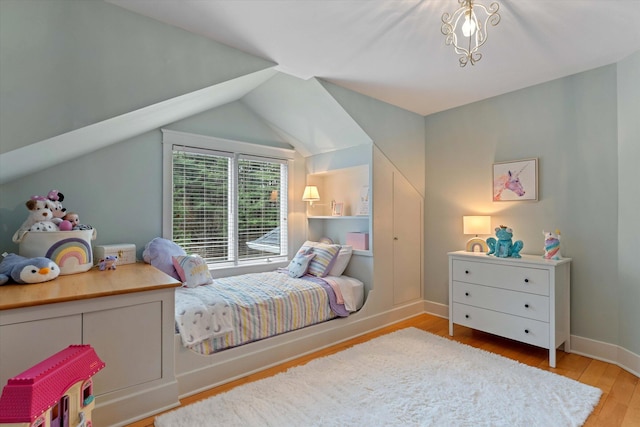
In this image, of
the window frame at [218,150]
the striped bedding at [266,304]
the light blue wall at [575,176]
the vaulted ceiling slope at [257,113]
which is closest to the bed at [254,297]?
the striped bedding at [266,304]

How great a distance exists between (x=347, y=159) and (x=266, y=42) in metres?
1.65

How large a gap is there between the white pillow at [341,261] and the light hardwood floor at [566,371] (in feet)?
2.32

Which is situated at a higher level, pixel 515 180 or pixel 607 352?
pixel 515 180

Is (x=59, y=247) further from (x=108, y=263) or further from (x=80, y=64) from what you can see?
(x=80, y=64)

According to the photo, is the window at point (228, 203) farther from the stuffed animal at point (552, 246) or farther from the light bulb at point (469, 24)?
the stuffed animal at point (552, 246)

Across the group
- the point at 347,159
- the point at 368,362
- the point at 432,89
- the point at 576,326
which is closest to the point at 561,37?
the point at 432,89

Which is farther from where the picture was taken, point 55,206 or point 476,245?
point 476,245

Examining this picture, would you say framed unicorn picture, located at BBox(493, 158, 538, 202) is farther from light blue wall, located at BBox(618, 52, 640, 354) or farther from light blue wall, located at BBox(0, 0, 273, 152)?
light blue wall, located at BBox(0, 0, 273, 152)

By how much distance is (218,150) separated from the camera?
10.9ft

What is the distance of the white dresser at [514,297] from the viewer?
8.29 ft

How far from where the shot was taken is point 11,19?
1.47 m

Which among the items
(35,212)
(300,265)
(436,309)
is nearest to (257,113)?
(300,265)

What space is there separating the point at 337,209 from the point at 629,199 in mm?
2659

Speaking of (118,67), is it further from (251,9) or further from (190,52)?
(251,9)
